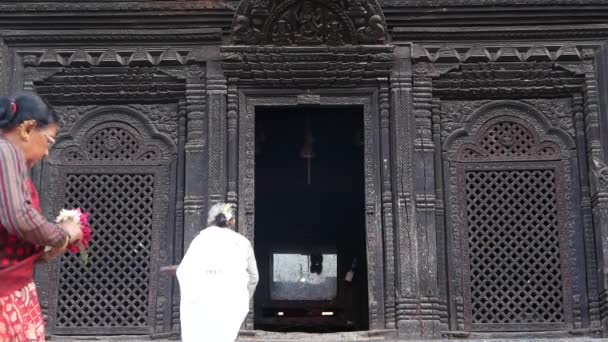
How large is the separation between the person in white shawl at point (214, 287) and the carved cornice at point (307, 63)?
246 cm

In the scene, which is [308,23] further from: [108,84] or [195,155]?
[108,84]

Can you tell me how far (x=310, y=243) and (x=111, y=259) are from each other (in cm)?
506

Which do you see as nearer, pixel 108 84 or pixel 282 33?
pixel 282 33

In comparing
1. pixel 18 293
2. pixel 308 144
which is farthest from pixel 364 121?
pixel 18 293

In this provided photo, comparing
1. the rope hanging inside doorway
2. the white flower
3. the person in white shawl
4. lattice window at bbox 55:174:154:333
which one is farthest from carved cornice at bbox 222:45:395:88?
the white flower

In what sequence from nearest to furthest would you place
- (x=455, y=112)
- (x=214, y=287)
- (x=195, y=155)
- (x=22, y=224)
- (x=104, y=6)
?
(x=22, y=224), (x=214, y=287), (x=195, y=155), (x=104, y=6), (x=455, y=112)

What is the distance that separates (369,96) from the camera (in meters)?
9.24

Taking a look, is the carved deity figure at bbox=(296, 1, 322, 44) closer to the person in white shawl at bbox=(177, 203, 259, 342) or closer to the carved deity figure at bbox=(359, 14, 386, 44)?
the carved deity figure at bbox=(359, 14, 386, 44)

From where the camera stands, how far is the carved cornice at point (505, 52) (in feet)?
30.4

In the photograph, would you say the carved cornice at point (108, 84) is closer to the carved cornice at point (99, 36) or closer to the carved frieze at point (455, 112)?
the carved cornice at point (99, 36)

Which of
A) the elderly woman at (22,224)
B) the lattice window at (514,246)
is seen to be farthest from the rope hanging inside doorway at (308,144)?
the elderly woman at (22,224)

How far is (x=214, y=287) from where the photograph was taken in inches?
271

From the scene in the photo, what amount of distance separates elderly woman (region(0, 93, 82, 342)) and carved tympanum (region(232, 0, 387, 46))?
519 centimetres

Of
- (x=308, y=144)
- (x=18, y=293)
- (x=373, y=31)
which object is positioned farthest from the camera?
(x=308, y=144)
